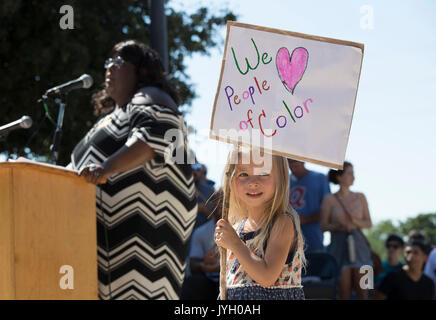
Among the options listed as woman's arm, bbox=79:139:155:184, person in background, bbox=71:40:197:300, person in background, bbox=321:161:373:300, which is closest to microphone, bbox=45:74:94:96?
person in background, bbox=71:40:197:300

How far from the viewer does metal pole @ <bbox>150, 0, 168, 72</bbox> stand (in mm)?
5414

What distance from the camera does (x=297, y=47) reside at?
2.03m

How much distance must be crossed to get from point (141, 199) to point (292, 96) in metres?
1.70

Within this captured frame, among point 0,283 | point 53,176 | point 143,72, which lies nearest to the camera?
point 0,283

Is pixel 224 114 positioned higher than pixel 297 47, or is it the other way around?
pixel 297 47

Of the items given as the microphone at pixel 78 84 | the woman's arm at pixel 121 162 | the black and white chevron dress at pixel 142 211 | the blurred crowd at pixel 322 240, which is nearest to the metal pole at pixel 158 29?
the blurred crowd at pixel 322 240

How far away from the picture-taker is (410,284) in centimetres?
655

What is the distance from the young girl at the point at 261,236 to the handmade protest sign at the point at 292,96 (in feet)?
0.66

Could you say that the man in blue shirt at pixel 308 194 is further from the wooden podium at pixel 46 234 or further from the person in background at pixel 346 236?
the wooden podium at pixel 46 234

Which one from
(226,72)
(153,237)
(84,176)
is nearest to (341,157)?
(226,72)

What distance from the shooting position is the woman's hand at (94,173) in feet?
10.5
